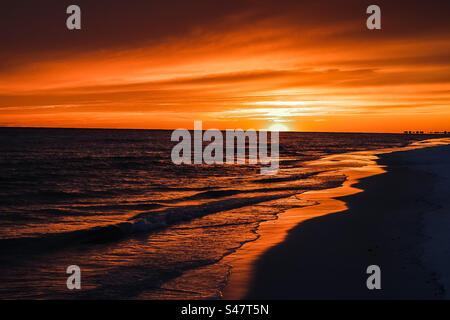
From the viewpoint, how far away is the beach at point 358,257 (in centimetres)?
765

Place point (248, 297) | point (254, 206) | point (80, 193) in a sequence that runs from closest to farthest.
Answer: point (248, 297) → point (254, 206) → point (80, 193)

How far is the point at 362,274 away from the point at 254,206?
11.0m

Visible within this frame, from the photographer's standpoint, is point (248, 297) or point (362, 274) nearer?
point (248, 297)

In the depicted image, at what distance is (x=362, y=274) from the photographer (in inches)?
333

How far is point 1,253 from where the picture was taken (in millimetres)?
11188

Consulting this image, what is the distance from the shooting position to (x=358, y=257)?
32.1 feet

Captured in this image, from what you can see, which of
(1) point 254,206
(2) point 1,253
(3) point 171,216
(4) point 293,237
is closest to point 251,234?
(4) point 293,237

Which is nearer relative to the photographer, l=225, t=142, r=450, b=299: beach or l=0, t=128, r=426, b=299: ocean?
l=225, t=142, r=450, b=299: beach

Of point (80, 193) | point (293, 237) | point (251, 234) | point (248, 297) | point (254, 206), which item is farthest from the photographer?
point (80, 193)

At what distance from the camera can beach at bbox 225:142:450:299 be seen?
7652 millimetres

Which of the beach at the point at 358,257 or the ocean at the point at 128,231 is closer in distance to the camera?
the beach at the point at 358,257

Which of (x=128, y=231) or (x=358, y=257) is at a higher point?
(x=358, y=257)

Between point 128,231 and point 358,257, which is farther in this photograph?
point 128,231

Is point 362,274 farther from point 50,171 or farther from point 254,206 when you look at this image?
point 50,171
